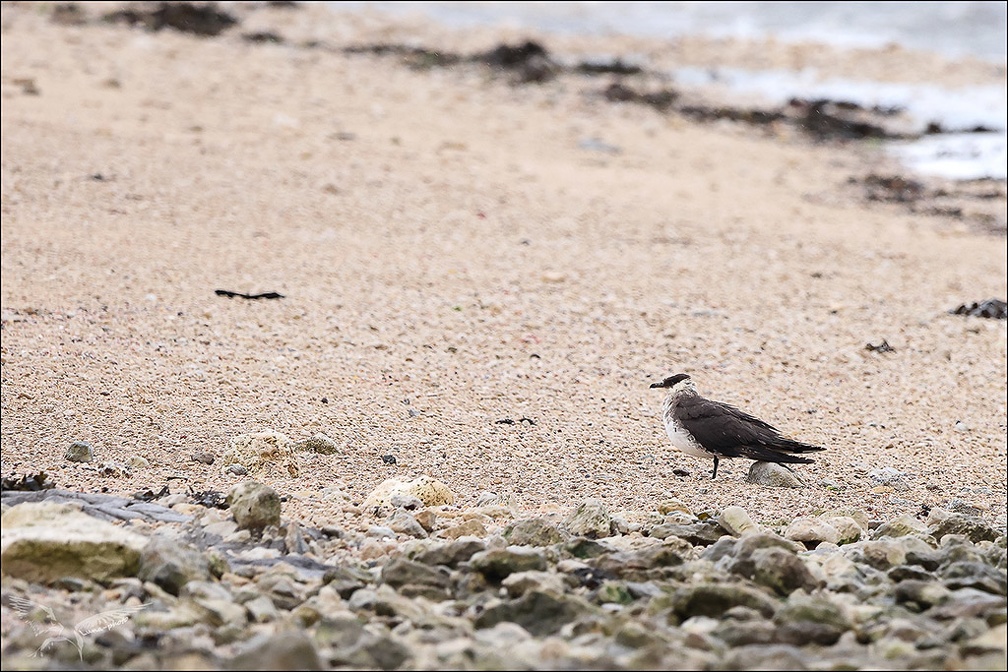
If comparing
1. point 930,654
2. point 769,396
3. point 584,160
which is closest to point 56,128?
point 584,160

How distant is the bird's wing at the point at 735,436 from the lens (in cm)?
508

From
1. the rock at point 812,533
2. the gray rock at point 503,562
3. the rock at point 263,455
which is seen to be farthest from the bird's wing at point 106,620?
the rock at point 812,533

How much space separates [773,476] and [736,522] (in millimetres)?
1068

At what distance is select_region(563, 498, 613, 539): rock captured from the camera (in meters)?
4.14

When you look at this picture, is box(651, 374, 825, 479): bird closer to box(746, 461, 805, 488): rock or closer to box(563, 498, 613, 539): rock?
box(746, 461, 805, 488): rock

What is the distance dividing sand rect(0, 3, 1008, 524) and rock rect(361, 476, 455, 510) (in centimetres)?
11

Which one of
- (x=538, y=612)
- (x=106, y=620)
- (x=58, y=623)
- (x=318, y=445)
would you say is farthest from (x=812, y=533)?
(x=58, y=623)

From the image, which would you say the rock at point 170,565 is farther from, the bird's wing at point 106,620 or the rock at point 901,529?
the rock at point 901,529

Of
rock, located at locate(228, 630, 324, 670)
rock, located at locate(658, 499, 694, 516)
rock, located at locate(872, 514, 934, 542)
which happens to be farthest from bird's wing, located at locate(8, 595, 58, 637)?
rock, located at locate(872, 514, 934, 542)

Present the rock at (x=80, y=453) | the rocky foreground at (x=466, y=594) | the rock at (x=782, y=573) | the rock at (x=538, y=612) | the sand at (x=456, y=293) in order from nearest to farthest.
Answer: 1. the rocky foreground at (x=466, y=594)
2. the rock at (x=538, y=612)
3. the rock at (x=782, y=573)
4. the rock at (x=80, y=453)
5. the sand at (x=456, y=293)

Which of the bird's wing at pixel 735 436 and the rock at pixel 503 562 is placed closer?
the rock at pixel 503 562

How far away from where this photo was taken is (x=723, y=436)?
5.09 meters

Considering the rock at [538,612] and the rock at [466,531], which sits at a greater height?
the rock at [538,612]

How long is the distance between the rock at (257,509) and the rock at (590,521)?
976 millimetres
